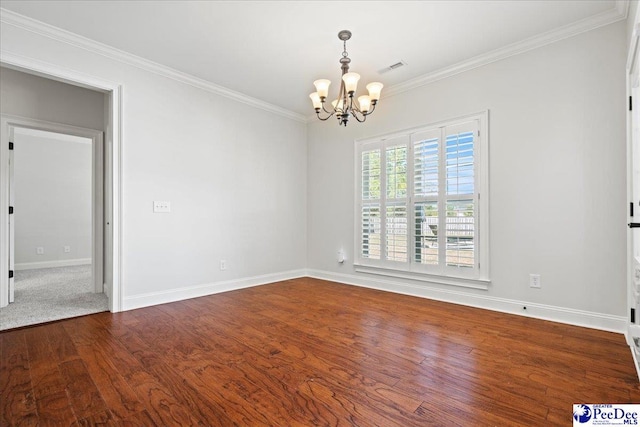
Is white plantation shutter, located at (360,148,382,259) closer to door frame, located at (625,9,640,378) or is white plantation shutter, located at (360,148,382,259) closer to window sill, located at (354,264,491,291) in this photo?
window sill, located at (354,264,491,291)

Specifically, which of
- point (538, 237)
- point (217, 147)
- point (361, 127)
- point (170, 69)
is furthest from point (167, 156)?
point (538, 237)

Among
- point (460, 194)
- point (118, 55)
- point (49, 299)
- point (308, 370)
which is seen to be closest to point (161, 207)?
point (118, 55)

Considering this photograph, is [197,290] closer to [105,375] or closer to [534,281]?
[105,375]

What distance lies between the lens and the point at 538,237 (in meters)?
3.08

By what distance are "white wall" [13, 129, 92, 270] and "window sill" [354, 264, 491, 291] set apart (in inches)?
248

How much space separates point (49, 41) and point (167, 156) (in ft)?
4.66

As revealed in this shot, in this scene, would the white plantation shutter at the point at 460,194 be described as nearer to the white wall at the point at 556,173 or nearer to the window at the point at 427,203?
the window at the point at 427,203

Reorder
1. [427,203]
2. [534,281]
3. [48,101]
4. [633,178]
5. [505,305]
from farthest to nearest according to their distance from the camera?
[427,203]
[48,101]
[505,305]
[534,281]
[633,178]

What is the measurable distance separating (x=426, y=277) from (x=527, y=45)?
2689 mm

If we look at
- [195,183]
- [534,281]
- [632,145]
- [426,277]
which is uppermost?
[632,145]


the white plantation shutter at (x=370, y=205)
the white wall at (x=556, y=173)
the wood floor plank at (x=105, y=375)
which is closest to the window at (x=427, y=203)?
the white plantation shutter at (x=370, y=205)

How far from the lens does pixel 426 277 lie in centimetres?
388

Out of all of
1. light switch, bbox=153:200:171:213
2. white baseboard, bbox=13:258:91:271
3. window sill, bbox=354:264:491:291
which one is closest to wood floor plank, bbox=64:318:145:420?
light switch, bbox=153:200:171:213

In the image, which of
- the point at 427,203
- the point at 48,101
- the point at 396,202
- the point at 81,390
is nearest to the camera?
the point at 81,390
